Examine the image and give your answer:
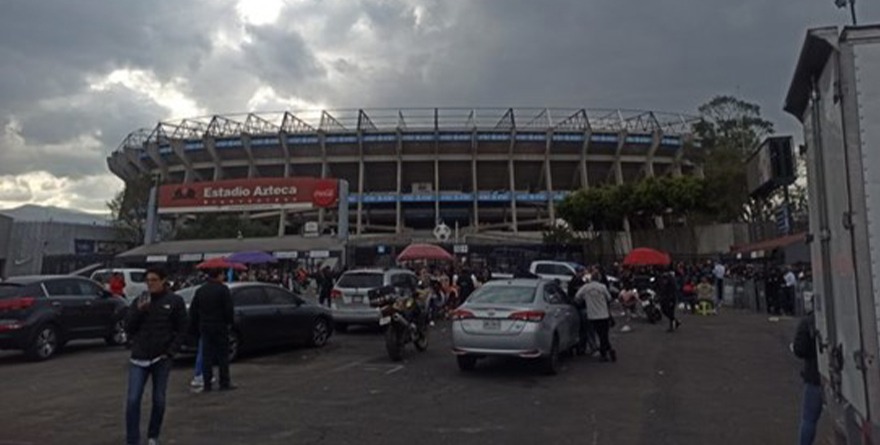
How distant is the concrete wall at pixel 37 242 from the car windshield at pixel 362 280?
30871 mm

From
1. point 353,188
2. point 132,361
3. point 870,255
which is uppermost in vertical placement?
point 353,188

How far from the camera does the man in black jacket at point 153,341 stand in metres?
6.12

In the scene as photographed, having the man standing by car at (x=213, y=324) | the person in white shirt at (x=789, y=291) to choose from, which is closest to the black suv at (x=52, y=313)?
the man standing by car at (x=213, y=324)

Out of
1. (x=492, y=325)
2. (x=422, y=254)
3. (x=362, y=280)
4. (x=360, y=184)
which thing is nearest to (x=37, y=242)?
(x=360, y=184)

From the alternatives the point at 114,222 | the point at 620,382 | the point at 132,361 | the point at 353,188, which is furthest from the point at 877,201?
the point at 353,188

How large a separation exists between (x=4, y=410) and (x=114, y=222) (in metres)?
53.5

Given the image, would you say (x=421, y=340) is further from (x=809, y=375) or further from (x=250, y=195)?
(x=250, y=195)

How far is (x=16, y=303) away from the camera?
41.8 feet

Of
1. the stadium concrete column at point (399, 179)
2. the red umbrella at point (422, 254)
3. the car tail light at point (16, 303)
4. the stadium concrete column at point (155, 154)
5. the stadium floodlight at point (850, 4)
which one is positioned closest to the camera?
the stadium floodlight at point (850, 4)

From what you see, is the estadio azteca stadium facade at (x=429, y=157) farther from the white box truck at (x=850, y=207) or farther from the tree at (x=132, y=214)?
the white box truck at (x=850, y=207)

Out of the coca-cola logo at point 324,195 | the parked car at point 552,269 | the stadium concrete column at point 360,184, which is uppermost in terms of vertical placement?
the stadium concrete column at point 360,184

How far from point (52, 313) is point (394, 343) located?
6.84 meters

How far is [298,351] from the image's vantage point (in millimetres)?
13969

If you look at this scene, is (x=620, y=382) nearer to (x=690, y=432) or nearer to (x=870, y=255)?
(x=690, y=432)
